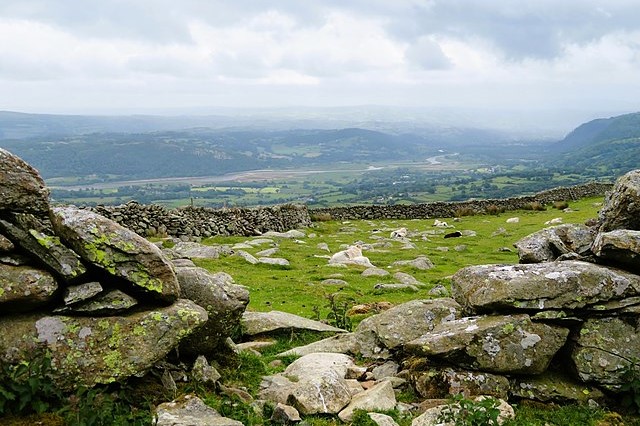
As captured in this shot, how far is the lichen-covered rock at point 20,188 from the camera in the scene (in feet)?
33.1

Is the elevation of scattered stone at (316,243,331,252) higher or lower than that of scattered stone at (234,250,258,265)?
lower

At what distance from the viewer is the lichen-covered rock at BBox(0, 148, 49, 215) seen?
10.1 m

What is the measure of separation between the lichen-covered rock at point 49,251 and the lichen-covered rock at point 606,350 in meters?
10.2

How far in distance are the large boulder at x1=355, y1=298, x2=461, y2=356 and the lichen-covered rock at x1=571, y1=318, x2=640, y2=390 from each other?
11.0ft

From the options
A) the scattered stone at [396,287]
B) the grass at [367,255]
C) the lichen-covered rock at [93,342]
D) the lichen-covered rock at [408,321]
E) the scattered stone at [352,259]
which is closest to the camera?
the lichen-covered rock at [93,342]

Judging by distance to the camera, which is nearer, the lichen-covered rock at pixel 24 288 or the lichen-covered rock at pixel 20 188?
the lichen-covered rock at pixel 24 288

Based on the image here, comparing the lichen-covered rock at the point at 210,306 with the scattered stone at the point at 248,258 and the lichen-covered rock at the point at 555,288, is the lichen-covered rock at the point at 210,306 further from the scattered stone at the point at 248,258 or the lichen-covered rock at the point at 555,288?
the scattered stone at the point at 248,258

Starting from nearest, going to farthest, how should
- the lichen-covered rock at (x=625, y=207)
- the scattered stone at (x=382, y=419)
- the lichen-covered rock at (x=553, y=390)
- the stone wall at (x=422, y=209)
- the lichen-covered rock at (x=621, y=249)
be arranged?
1. the scattered stone at (x=382, y=419)
2. the lichen-covered rock at (x=553, y=390)
3. the lichen-covered rock at (x=621, y=249)
4. the lichen-covered rock at (x=625, y=207)
5. the stone wall at (x=422, y=209)

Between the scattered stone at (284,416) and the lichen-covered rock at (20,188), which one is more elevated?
the lichen-covered rock at (20,188)

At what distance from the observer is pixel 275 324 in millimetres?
16609

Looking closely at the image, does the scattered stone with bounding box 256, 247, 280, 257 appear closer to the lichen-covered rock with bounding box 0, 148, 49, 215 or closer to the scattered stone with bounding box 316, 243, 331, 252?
the scattered stone with bounding box 316, 243, 331, 252

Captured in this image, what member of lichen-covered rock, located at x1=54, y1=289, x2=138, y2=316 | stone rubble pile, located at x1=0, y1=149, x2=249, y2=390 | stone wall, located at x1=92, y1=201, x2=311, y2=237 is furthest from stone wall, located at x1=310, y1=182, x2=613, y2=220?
lichen-covered rock, located at x1=54, y1=289, x2=138, y2=316

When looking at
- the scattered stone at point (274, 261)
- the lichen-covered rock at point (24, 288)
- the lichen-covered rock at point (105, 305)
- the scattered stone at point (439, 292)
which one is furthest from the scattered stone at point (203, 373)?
the scattered stone at point (274, 261)

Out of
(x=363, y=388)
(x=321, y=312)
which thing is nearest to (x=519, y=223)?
(x=321, y=312)
